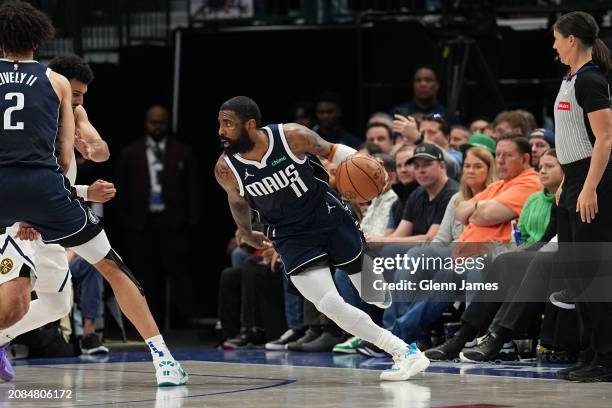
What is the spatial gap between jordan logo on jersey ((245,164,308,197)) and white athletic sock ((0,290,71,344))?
4.38 feet

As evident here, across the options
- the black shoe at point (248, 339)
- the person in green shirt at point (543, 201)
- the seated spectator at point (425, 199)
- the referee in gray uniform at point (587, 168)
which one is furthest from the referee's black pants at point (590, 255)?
the black shoe at point (248, 339)

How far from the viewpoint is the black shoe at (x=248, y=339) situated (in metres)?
10.7

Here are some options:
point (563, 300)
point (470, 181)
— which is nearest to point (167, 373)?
point (563, 300)

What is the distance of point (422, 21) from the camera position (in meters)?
12.3

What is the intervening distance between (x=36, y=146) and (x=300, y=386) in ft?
6.70

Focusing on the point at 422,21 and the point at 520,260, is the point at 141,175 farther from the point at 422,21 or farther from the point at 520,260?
the point at 520,260

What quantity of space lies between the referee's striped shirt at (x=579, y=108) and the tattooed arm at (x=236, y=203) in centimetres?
196

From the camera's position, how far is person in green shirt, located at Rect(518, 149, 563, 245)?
27.2 ft

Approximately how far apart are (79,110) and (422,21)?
5.78 meters

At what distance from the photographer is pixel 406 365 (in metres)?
6.92

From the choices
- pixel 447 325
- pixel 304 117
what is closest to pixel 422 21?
pixel 304 117

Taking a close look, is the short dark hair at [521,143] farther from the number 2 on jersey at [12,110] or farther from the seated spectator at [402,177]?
the number 2 on jersey at [12,110]

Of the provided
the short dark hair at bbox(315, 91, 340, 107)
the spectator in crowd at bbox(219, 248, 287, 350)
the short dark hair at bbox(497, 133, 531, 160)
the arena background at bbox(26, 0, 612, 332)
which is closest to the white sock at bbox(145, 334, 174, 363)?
the short dark hair at bbox(497, 133, 531, 160)

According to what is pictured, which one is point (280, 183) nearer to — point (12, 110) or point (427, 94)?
point (12, 110)
